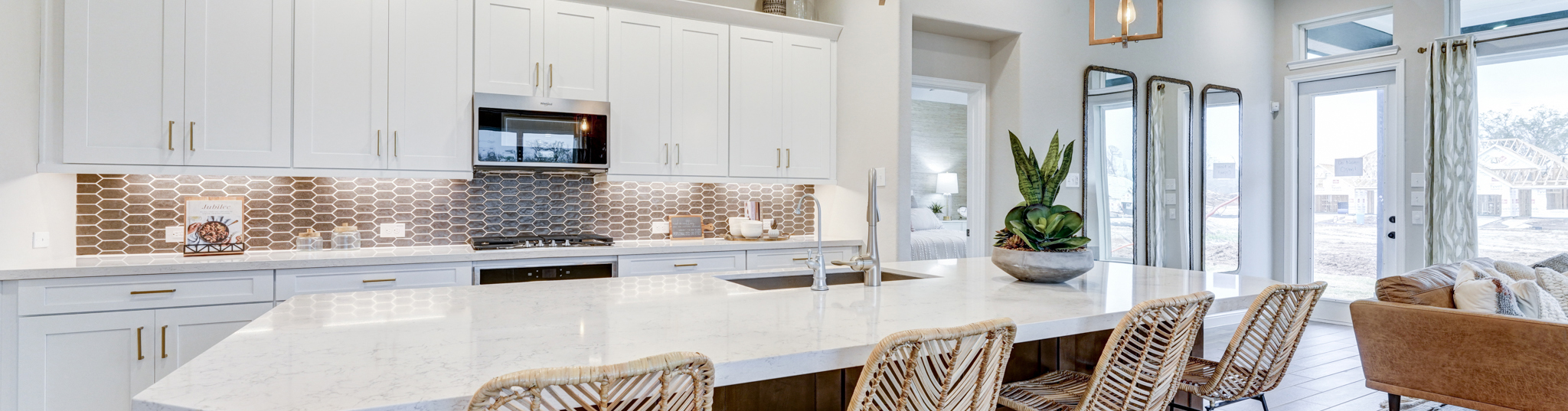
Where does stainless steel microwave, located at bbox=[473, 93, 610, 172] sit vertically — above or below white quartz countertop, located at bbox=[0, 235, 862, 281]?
above

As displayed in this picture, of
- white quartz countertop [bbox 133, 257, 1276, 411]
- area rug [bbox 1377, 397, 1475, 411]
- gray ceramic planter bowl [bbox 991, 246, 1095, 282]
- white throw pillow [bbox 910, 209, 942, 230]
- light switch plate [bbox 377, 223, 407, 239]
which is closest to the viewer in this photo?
white quartz countertop [bbox 133, 257, 1276, 411]

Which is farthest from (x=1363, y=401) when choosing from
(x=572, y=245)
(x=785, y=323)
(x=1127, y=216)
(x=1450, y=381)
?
(x=572, y=245)

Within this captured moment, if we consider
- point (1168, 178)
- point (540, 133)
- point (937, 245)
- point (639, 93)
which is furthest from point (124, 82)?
point (1168, 178)

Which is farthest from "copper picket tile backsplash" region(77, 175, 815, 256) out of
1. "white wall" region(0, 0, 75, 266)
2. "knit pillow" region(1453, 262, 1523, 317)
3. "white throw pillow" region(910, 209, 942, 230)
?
"white throw pillow" region(910, 209, 942, 230)

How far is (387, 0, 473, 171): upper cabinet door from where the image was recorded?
10.8ft

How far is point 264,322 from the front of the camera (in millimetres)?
1483

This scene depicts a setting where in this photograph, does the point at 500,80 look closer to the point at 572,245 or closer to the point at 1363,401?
the point at 572,245

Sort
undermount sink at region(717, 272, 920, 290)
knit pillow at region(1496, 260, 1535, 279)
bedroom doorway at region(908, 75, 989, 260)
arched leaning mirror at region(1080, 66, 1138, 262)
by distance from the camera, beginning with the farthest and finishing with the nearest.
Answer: bedroom doorway at region(908, 75, 989, 260) → arched leaning mirror at region(1080, 66, 1138, 262) → knit pillow at region(1496, 260, 1535, 279) → undermount sink at region(717, 272, 920, 290)

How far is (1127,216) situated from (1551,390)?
2.70 metres

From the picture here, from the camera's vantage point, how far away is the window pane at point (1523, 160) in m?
4.56

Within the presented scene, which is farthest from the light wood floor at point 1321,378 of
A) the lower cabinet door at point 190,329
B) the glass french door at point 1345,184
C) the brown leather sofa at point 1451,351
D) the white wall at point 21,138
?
the white wall at point 21,138

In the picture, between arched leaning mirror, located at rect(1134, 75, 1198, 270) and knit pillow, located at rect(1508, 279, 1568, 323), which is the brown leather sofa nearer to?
knit pillow, located at rect(1508, 279, 1568, 323)

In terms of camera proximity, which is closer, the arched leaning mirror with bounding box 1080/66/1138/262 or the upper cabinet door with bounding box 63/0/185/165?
the upper cabinet door with bounding box 63/0/185/165

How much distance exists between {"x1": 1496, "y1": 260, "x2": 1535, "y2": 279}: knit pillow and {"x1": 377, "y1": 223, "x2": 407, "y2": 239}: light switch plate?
503 cm
